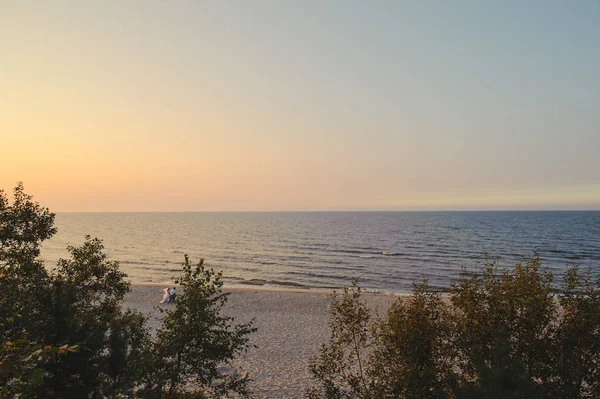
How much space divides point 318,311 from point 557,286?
30147 mm

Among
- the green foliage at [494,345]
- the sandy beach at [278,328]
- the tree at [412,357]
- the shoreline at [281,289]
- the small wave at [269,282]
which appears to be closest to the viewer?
the green foliage at [494,345]

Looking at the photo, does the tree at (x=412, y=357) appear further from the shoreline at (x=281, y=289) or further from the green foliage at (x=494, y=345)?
the shoreline at (x=281, y=289)

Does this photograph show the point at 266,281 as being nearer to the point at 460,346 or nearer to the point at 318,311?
the point at 318,311

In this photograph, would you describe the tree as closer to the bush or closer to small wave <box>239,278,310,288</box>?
the bush

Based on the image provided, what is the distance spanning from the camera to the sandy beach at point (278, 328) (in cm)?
2436

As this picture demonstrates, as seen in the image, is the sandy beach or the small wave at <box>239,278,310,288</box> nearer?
the sandy beach

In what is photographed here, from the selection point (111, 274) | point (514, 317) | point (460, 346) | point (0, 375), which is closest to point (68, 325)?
point (111, 274)

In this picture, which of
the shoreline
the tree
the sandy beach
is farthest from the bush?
the shoreline

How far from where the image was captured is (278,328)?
36.3 meters

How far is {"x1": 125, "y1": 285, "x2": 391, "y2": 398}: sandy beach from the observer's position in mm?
24359

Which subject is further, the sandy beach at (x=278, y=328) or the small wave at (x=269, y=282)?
the small wave at (x=269, y=282)

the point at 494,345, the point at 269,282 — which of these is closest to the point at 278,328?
the point at 269,282

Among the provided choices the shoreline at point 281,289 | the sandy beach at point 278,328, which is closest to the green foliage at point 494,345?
the sandy beach at point 278,328

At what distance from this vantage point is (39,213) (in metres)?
16.7
